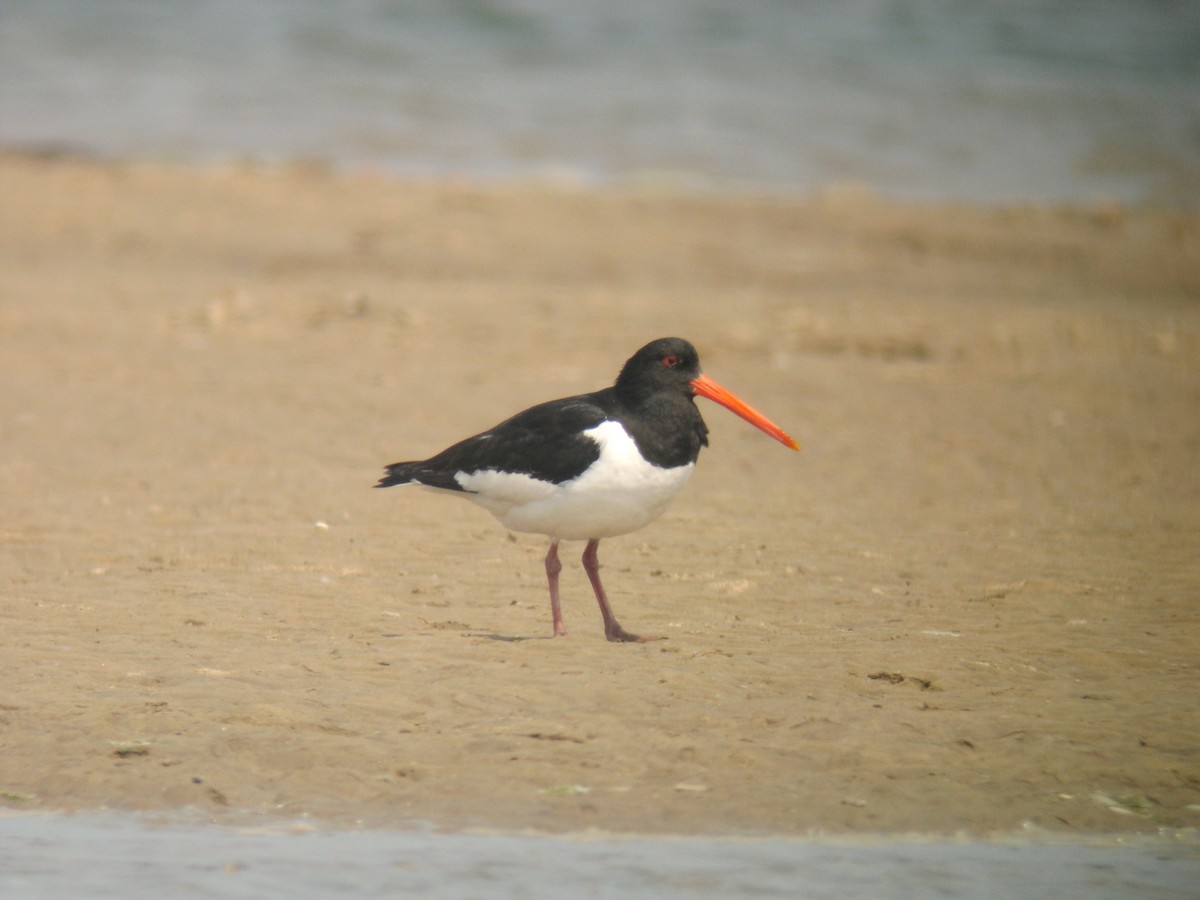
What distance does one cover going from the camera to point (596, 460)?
5848 mm

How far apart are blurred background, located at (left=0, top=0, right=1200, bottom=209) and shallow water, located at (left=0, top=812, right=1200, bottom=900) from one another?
47.9 feet

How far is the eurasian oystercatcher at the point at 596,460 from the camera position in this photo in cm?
586

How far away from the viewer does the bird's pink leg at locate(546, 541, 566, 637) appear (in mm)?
6031

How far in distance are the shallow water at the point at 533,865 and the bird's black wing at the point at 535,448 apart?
1.69m

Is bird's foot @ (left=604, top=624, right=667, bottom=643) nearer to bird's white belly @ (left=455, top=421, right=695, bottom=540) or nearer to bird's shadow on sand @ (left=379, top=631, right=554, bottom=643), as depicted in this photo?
bird's shadow on sand @ (left=379, top=631, right=554, bottom=643)

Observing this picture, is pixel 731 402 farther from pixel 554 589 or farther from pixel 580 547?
pixel 580 547

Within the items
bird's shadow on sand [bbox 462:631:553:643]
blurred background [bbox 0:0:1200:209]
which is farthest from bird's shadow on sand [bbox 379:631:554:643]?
blurred background [bbox 0:0:1200:209]

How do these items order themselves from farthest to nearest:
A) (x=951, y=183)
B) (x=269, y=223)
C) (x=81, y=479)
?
(x=951, y=183) → (x=269, y=223) → (x=81, y=479)

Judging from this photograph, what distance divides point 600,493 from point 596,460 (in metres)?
0.12

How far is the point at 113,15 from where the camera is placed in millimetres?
25641

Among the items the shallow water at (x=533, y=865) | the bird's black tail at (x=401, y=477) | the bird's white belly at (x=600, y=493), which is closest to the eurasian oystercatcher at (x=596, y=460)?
the bird's white belly at (x=600, y=493)

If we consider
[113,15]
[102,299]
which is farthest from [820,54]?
[102,299]

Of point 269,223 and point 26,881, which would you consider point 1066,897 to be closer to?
point 26,881

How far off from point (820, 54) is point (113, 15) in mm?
11001
